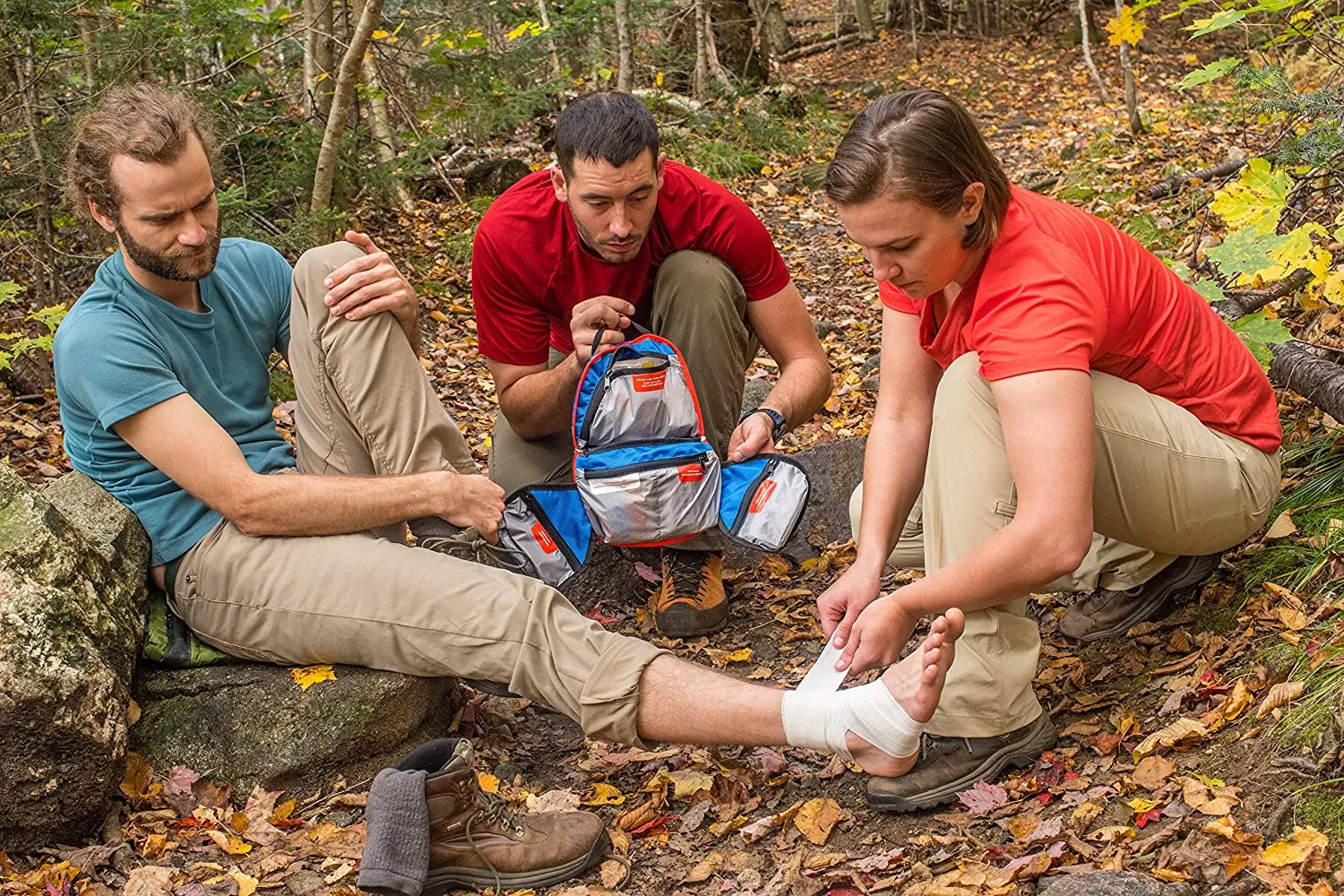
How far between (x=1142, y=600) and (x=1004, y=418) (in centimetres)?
117

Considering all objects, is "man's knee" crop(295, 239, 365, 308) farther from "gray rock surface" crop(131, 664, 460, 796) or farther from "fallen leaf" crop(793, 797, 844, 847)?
"fallen leaf" crop(793, 797, 844, 847)

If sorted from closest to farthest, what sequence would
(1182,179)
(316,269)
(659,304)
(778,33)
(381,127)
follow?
1. (316,269)
2. (659,304)
3. (1182,179)
4. (381,127)
5. (778,33)

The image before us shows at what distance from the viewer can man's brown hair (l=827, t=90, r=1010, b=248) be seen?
254 cm

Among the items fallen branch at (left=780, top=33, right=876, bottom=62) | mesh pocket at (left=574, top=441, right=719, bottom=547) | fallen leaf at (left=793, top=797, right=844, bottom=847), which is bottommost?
fallen leaf at (left=793, top=797, right=844, bottom=847)

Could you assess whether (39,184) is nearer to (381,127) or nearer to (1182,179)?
(381,127)

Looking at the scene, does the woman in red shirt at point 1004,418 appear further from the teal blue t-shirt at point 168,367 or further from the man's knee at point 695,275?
the teal blue t-shirt at point 168,367

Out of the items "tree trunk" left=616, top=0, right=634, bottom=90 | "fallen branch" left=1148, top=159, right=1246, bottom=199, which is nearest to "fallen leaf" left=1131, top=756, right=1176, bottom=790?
"fallen branch" left=1148, top=159, right=1246, bottom=199

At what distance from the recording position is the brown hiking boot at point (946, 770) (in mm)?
2797

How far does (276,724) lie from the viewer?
3.30m

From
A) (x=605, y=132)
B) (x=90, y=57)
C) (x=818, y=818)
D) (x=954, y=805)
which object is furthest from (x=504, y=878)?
(x=90, y=57)

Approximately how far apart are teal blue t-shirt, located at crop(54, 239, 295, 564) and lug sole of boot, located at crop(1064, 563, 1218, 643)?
2.61 m

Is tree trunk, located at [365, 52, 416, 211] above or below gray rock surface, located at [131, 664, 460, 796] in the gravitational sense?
above

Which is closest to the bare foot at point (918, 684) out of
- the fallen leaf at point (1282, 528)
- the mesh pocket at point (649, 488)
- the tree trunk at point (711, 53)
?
the fallen leaf at point (1282, 528)

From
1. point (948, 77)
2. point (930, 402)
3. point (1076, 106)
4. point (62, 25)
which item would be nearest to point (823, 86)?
point (948, 77)
